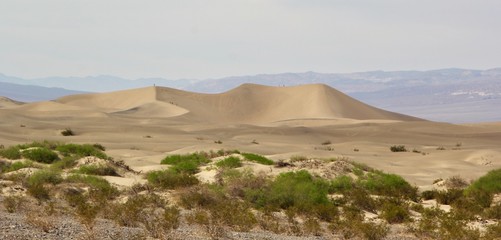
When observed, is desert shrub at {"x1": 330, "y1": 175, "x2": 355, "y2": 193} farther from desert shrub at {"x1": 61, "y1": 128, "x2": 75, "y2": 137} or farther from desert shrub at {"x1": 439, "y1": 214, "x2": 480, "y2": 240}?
desert shrub at {"x1": 61, "y1": 128, "x2": 75, "y2": 137}

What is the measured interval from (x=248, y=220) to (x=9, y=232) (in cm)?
576

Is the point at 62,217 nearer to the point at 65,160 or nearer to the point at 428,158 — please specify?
the point at 65,160

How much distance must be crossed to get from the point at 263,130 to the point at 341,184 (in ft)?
141

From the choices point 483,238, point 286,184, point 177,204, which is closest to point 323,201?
point 286,184

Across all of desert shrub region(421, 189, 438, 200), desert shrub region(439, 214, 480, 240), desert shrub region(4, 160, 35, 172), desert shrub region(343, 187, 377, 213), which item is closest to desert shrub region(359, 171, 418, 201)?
desert shrub region(421, 189, 438, 200)

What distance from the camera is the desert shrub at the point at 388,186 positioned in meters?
22.9

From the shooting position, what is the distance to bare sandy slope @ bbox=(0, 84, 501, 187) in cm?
3912

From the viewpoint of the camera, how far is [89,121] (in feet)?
228

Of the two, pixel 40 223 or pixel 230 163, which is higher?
pixel 40 223

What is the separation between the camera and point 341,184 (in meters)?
23.5

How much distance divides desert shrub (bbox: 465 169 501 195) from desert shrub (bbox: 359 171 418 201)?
2.06 metres

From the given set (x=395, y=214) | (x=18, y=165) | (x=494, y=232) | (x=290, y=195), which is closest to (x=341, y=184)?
(x=290, y=195)

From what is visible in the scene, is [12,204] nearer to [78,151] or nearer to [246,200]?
[246,200]

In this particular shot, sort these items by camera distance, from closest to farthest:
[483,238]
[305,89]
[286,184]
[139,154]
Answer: [483,238] < [286,184] < [139,154] < [305,89]
